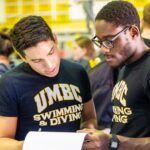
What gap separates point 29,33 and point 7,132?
1.34 feet

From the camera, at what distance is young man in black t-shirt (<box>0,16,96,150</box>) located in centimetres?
143

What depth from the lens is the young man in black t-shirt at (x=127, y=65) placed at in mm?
1258

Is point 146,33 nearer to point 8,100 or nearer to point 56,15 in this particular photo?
point 8,100

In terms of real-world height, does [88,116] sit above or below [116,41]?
below

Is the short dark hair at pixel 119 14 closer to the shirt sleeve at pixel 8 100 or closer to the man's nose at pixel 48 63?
the man's nose at pixel 48 63

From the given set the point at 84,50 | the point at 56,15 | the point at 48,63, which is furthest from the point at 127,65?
Answer: the point at 56,15

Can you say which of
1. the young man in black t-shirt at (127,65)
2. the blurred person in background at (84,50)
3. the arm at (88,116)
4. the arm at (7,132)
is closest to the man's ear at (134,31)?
the young man in black t-shirt at (127,65)

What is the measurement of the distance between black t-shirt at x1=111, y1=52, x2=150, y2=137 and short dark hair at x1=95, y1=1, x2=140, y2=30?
0.14m

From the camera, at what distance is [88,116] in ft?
5.57

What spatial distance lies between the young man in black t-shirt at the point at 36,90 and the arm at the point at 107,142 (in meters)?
0.31

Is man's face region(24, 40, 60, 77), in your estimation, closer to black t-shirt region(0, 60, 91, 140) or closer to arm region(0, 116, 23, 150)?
black t-shirt region(0, 60, 91, 140)


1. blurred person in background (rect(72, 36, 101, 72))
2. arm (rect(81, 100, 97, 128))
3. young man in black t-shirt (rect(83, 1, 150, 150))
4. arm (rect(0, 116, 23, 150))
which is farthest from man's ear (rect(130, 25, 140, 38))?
blurred person in background (rect(72, 36, 101, 72))

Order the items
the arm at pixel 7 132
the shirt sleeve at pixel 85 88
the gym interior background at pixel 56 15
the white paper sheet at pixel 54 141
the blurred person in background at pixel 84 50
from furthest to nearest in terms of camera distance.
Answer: the gym interior background at pixel 56 15 → the blurred person in background at pixel 84 50 → the shirt sleeve at pixel 85 88 → the arm at pixel 7 132 → the white paper sheet at pixel 54 141

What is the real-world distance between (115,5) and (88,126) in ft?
1.91
